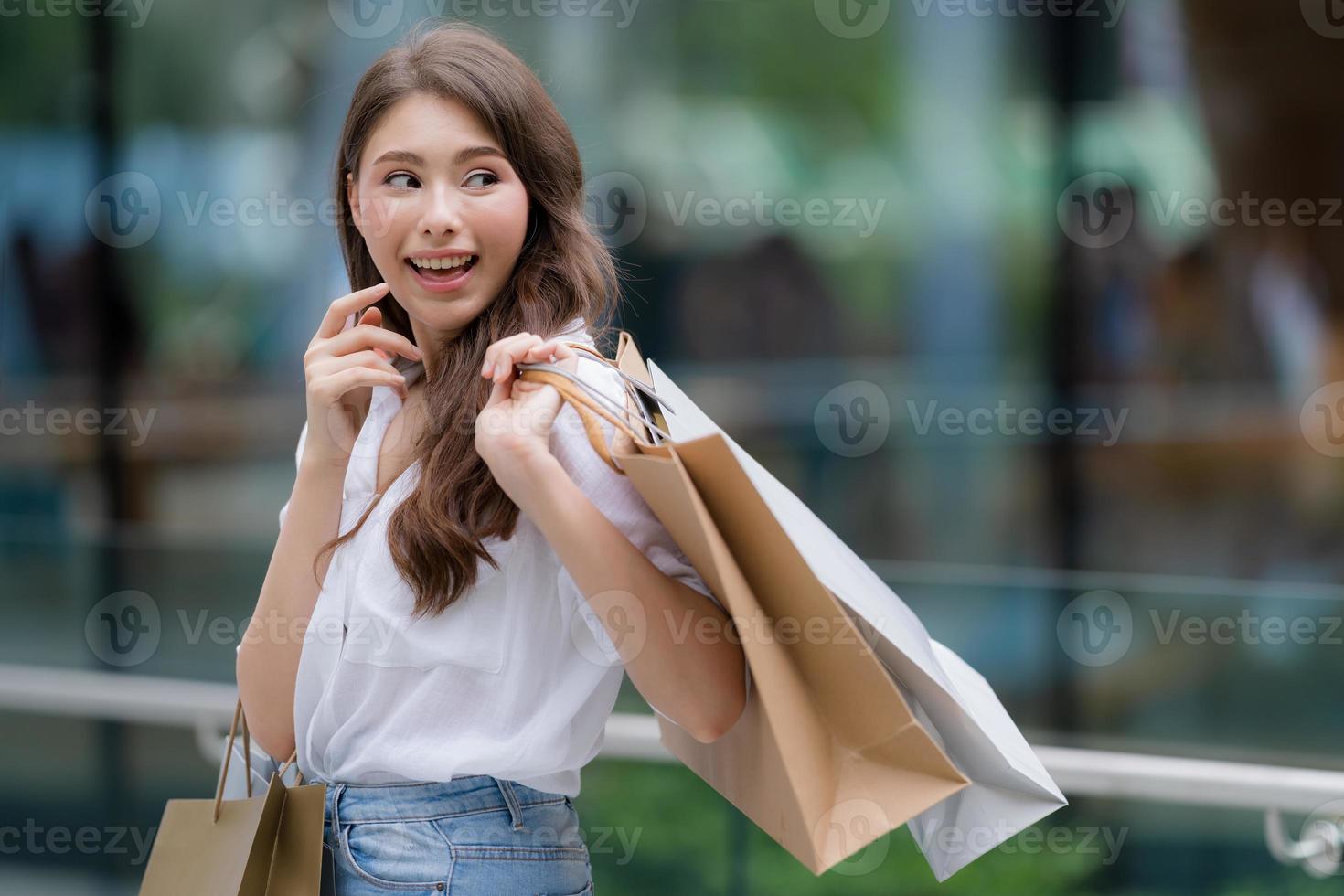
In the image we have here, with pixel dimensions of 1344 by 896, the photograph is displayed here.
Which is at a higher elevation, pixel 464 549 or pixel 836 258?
pixel 836 258

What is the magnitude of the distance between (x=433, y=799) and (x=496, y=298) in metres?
0.55

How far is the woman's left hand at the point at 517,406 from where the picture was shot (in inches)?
47.2

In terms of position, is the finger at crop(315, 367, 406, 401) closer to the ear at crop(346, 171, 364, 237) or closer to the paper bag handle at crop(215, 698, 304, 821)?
the ear at crop(346, 171, 364, 237)

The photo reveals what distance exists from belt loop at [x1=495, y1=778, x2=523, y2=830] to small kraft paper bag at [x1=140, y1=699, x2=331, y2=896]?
0.19 metres

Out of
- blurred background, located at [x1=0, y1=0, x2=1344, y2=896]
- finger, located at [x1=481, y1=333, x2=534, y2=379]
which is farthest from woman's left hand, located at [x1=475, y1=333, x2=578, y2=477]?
blurred background, located at [x1=0, y1=0, x2=1344, y2=896]

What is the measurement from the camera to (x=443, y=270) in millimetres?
1397

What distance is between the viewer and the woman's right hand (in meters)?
1.38

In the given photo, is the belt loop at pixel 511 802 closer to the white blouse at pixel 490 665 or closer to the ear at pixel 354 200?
the white blouse at pixel 490 665

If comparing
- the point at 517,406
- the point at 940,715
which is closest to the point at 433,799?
the point at 517,406

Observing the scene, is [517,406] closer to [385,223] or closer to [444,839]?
[385,223]

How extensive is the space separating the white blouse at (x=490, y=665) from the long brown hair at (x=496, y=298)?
0.11ft

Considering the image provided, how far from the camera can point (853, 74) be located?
4633mm

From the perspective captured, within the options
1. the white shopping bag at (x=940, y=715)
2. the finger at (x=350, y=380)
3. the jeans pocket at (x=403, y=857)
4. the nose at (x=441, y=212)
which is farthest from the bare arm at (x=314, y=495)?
the white shopping bag at (x=940, y=715)

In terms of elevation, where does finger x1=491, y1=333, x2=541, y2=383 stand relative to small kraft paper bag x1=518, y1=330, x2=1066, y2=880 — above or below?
above
